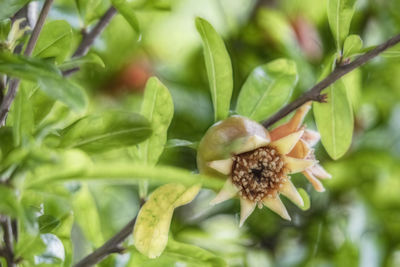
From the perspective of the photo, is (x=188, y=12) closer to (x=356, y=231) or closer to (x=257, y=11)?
(x=257, y=11)

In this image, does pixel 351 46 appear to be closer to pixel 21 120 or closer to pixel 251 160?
pixel 251 160

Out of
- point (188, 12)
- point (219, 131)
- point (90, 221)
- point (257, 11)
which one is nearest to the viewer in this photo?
point (219, 131)

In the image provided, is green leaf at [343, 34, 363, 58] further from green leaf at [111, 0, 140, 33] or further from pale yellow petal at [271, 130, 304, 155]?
green leaf at [111, 0, 140, 33]

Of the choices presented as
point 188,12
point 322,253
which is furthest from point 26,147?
point 188,12

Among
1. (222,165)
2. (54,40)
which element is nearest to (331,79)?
(222,165)

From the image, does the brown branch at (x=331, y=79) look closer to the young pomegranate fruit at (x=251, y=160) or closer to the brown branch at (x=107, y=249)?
the young pomegranate fruit at (x=251, y=160)

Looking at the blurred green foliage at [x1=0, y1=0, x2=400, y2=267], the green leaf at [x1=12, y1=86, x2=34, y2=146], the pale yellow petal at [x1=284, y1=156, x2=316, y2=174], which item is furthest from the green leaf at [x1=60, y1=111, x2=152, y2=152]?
the blurred green foliage at [x1=0, y1=0, x2=400, y2=267]

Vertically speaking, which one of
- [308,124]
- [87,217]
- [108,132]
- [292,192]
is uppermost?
[108,132]

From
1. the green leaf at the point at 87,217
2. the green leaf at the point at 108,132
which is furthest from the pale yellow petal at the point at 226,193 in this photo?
the green leaf at the point at 87,217
